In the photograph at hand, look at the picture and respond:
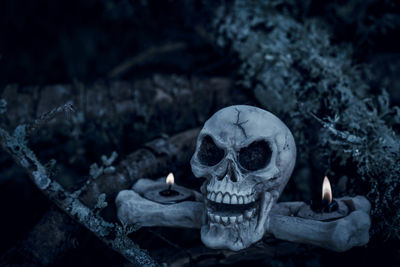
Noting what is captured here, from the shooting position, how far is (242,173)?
130cm

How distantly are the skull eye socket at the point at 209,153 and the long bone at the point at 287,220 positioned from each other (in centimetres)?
18

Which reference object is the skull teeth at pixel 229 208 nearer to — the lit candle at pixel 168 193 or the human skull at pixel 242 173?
the human skull at pixel 242 173

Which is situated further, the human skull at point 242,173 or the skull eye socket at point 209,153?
the skull eye socket at point 209,153

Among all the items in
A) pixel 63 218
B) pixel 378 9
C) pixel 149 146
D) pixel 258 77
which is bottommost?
pixel 63 218

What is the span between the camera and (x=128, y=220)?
4.66 feet

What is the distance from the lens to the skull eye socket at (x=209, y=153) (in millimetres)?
1390

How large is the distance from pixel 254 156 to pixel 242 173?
0.09 metres

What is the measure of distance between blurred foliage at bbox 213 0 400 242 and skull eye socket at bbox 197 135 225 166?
402 millimetres

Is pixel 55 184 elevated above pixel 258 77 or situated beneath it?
situated beneath

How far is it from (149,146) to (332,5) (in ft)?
5.16

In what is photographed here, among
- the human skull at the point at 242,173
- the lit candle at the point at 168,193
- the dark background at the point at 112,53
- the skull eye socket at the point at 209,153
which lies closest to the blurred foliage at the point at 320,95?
the dark background at the point at 112,53

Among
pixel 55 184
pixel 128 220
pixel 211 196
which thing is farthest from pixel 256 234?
pixel 55 184

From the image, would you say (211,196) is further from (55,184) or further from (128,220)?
(55,184)

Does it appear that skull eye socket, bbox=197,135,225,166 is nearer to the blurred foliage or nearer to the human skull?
the human skull
